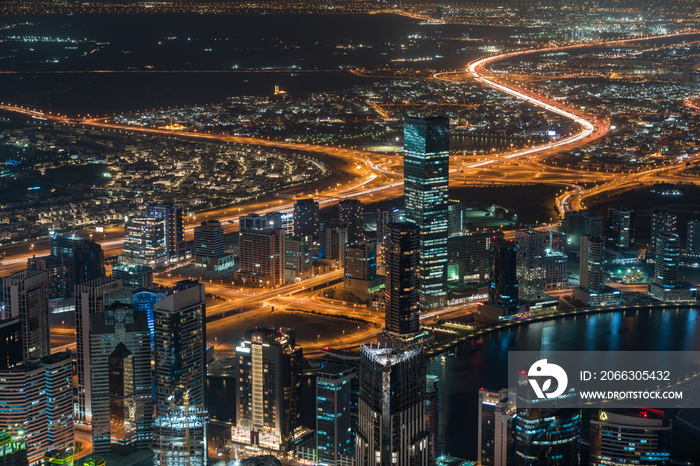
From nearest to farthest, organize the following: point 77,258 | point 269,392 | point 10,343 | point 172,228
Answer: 1. point 269,392
2. point 10,343
3. point 77,258
4. point 172,228

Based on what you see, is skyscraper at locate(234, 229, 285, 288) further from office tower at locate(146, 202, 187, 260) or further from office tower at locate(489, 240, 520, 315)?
office tower at locate(489, 240, 520, 315)

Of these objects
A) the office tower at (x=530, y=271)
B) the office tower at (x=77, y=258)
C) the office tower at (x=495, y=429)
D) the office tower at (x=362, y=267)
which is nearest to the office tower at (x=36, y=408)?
the office tower at (x=495, y=429)

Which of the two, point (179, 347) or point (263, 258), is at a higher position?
point (179, 347)

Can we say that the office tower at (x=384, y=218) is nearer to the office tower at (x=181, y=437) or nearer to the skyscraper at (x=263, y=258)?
the skyscraper at (x=263, y=258)

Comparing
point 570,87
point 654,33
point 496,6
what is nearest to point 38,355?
point 570,87

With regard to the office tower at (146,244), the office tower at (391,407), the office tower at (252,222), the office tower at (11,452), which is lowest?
the office tower at (11,452)

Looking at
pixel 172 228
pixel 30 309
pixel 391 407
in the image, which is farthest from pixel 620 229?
pixel 391 407

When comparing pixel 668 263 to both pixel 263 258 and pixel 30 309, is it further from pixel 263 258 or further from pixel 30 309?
pixel 30 309
